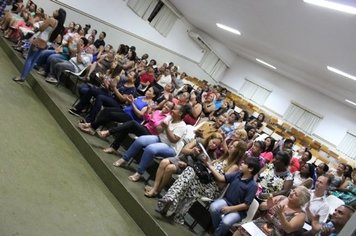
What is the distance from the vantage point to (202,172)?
332 cm

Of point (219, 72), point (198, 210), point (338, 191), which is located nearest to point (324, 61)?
point (338, 191)

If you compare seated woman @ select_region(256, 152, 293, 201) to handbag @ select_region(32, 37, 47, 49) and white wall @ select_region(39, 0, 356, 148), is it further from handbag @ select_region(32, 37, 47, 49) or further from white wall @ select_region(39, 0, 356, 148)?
white wall @ select_region(39, 0, 356, 148)

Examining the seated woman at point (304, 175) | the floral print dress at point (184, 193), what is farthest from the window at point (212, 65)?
the floral print dress at point (184, 193)

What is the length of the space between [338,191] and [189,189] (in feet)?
8.25

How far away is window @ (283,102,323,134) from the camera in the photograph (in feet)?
47.4

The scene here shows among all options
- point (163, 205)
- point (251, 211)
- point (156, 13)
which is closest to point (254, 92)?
point (156, 13)

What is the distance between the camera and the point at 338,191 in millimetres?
4555

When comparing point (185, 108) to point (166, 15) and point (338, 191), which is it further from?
point (166, 15)

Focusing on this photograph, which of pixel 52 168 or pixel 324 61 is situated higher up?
pixel 324 61

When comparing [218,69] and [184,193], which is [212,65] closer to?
[218,69]

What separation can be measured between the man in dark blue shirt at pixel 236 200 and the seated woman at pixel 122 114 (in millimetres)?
1637

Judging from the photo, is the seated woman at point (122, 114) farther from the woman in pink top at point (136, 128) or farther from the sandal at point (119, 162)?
the sandal at point (119, 162)

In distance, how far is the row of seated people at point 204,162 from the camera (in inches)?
122

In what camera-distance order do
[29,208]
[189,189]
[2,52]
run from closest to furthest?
1. [29,208]
2. [189,189]
3. [2,52]
